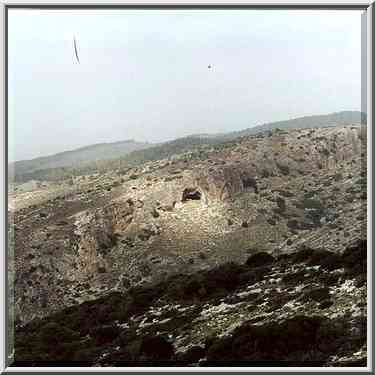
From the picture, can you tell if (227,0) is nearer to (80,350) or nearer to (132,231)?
(132,231)

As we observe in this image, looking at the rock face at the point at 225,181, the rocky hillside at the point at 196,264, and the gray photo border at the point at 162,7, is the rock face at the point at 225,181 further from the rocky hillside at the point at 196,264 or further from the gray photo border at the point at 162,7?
the gray photo border at the point at 162,7

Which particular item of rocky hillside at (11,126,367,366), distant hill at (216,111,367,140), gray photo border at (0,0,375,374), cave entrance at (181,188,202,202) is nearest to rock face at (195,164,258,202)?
rocky hillside at (11,126,367,366)

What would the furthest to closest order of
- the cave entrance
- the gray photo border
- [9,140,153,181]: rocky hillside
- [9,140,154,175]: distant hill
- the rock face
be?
the rock face → the cave entrance → [9,140,154,175]: distant hill → [9,140,153,181]: rocky hillside → the gray photo border

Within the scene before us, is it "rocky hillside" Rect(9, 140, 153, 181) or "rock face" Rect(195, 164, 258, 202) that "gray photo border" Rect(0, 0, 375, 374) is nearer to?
"rocky hillside" Rect(9, 140, 153, 181)

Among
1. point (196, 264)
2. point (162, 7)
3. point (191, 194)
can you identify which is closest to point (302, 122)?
point (191, 194)

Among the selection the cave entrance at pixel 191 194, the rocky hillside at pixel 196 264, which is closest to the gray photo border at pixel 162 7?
the rocky hillside at pixel 196 264

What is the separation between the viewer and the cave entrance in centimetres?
1363

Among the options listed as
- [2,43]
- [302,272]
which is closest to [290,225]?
[302,272]

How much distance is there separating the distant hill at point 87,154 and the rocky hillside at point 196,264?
1.83 feet

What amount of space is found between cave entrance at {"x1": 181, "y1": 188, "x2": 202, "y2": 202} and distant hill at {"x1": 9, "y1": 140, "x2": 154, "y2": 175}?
A: 176 cm

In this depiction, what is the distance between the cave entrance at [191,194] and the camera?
13633mm

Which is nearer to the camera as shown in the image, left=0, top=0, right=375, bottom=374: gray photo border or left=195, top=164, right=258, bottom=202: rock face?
left=0, top=0, right=375, bottom=374: gray photo border

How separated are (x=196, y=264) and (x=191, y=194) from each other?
2.56m

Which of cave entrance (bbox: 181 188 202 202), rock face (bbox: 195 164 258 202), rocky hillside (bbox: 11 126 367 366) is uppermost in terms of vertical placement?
rock face (bbox: 195 164 258 202)
